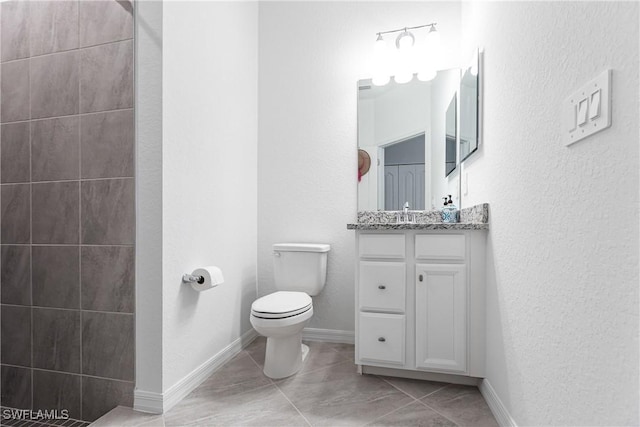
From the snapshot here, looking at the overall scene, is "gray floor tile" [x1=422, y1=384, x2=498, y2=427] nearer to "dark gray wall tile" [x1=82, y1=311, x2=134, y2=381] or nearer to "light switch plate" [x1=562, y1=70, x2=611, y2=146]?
"light switch plate" [x1=562, y1=70, x2=611, y2=146]

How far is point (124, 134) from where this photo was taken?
1.65m

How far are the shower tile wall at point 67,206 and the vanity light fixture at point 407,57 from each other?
1562 millimetres

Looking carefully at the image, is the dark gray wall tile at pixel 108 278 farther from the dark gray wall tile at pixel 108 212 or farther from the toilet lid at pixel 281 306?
the toilet lid at pixel 281 306

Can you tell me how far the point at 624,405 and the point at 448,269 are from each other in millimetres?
1070

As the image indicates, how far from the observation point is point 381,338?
1.84 meters

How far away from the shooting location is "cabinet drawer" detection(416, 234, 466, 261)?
1763 millimetres

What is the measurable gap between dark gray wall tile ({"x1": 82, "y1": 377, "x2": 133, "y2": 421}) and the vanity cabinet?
1173mm

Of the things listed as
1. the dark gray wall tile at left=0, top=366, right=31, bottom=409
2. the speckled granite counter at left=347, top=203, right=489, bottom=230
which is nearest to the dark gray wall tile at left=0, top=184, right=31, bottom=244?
the dark gray wall tile at left=0, top=366, right=31, bottom=409

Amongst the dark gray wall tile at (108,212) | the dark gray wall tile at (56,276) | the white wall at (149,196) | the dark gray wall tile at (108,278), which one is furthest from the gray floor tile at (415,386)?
the dark gray wall tile at (56,276)

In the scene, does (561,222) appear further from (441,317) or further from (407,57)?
(407,57)

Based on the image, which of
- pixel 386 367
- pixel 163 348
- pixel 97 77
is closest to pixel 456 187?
pixel 386 367

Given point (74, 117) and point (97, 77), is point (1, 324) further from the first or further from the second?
point (97, 77)

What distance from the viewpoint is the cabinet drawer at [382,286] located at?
183 centimetres

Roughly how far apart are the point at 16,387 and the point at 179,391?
37.3 inches
